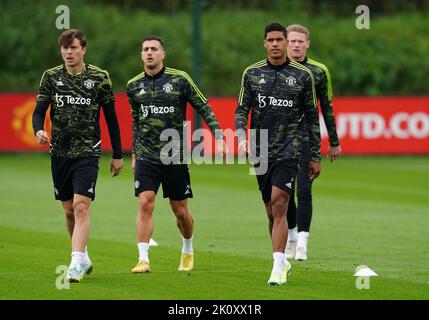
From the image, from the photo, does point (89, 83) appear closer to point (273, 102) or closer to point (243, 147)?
point (243, 147)

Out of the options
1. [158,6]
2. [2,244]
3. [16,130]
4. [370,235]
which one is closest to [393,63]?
[158,6]

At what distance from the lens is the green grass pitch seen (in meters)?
11.6

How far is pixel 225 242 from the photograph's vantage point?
Answer: 16.4 meters

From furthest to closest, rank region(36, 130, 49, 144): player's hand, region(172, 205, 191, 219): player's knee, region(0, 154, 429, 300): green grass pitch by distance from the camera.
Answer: region(172, 205, 191, 219): player's knee → region(36, 130, 49, 144): player's hand → region(0, 154, 429, 300): green grass pitch

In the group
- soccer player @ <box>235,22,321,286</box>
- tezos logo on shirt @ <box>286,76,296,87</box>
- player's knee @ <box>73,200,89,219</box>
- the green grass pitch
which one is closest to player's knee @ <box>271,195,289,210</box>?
soccer player @ <box>235,22,321,286</box>

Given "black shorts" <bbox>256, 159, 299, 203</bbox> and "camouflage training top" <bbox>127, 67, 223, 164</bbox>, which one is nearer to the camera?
"black shorts" <bbox>256, 159, 299, 203</bbox>

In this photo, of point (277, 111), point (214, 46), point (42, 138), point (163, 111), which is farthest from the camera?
point (214, 46)

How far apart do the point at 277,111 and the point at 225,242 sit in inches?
174

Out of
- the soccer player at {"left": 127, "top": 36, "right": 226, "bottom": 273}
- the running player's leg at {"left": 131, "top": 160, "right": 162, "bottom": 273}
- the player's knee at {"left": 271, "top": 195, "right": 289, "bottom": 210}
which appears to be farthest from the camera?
the soccer player at {"left": 127, "top": 36, "right": 226, "bottom": 273}

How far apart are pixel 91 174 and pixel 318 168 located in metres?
2.61

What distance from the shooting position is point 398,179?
2864 centimetres

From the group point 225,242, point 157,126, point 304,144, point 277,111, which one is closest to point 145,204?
point 157,126

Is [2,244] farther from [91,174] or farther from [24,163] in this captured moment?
[24,163]

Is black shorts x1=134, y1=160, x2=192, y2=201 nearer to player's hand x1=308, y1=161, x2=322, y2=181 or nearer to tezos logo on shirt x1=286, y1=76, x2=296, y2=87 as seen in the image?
player's hand x1=308, y1=161, x2=322, y2=181
